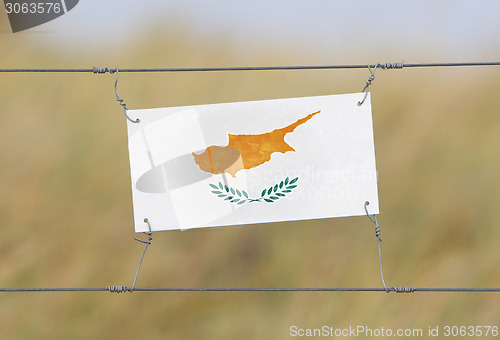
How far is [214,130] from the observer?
3.99 ft

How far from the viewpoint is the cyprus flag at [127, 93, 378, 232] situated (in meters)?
1.20

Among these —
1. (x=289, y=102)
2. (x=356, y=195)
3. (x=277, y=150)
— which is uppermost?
(x=289, y=102)

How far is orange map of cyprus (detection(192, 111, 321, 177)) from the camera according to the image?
1.20 m

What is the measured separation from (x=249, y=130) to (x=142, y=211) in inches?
12.1

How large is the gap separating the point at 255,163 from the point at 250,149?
34mm

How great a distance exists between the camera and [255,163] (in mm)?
1204

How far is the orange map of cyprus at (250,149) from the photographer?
120cm

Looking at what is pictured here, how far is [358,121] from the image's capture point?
1.20 metres

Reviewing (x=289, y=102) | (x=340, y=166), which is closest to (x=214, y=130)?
(x=289, y=102)

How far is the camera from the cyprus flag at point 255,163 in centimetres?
120

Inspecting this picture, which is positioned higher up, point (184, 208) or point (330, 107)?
point (330, 107)

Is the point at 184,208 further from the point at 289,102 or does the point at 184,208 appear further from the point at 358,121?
the point at 358,121

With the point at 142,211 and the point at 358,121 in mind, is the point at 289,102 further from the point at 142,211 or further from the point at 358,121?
the point at 142,211

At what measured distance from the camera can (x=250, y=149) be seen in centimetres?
121
